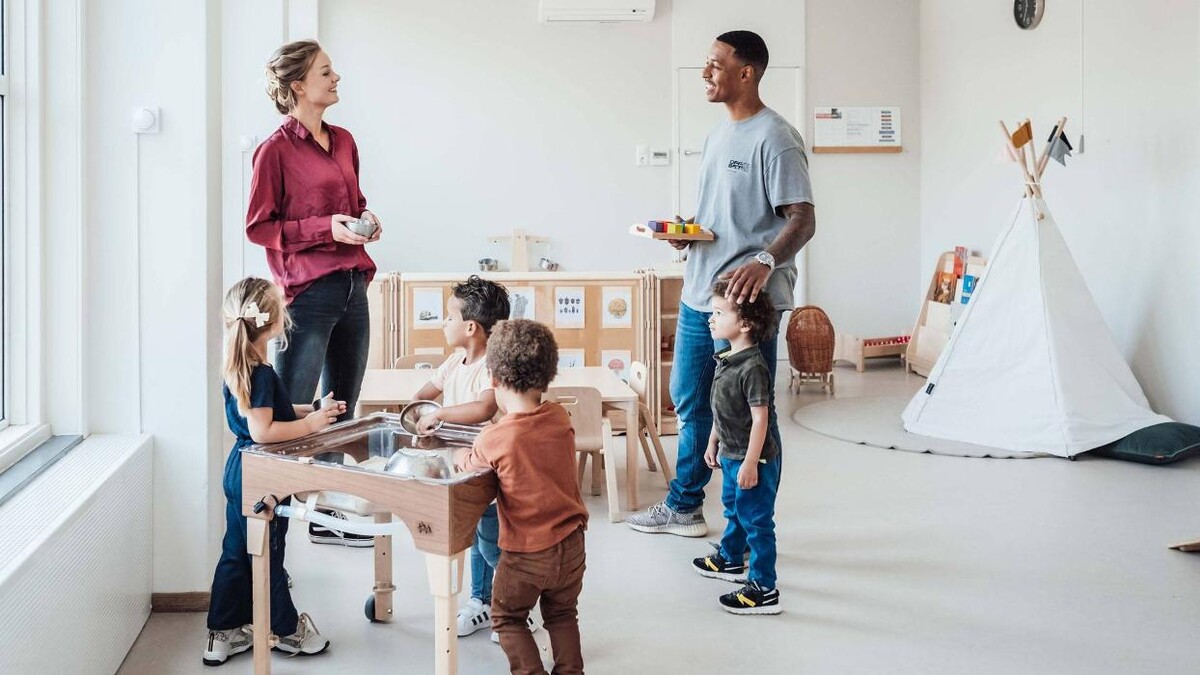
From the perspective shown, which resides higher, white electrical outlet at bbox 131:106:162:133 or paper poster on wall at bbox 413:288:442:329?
white electrical outlet at bbox 131:106:162:133

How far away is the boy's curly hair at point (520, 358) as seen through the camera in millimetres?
2504

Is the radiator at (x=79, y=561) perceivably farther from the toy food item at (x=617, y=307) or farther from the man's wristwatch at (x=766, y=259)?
the toy food item at (x=617, y=307)

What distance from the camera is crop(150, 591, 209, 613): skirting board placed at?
3246 mm

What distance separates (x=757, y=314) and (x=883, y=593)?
0.95 metres

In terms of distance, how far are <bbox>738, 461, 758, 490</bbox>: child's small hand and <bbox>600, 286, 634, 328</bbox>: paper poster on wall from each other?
111 inches

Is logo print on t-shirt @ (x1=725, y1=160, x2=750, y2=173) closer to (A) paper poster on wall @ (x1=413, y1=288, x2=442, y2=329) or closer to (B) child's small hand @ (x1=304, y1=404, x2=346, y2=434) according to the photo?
(B) child's small hand @ (x1=304, y1=404, x2=346, y2=434)

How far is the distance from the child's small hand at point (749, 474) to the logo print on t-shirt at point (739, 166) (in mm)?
924

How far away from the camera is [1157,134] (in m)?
6.02

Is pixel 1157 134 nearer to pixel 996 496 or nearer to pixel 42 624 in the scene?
pixel 996 496

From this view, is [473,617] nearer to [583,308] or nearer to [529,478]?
[529,478]

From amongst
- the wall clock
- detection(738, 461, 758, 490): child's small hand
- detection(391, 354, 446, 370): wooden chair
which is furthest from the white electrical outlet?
the wall clock

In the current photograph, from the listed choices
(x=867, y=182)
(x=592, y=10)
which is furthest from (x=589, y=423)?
(x=867, y=182)

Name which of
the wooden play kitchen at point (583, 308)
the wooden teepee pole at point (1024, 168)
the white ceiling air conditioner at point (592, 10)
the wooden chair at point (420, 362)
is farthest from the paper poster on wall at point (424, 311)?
the wooden teepee pole at point (1024, 168)

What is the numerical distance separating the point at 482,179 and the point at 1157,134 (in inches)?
168
